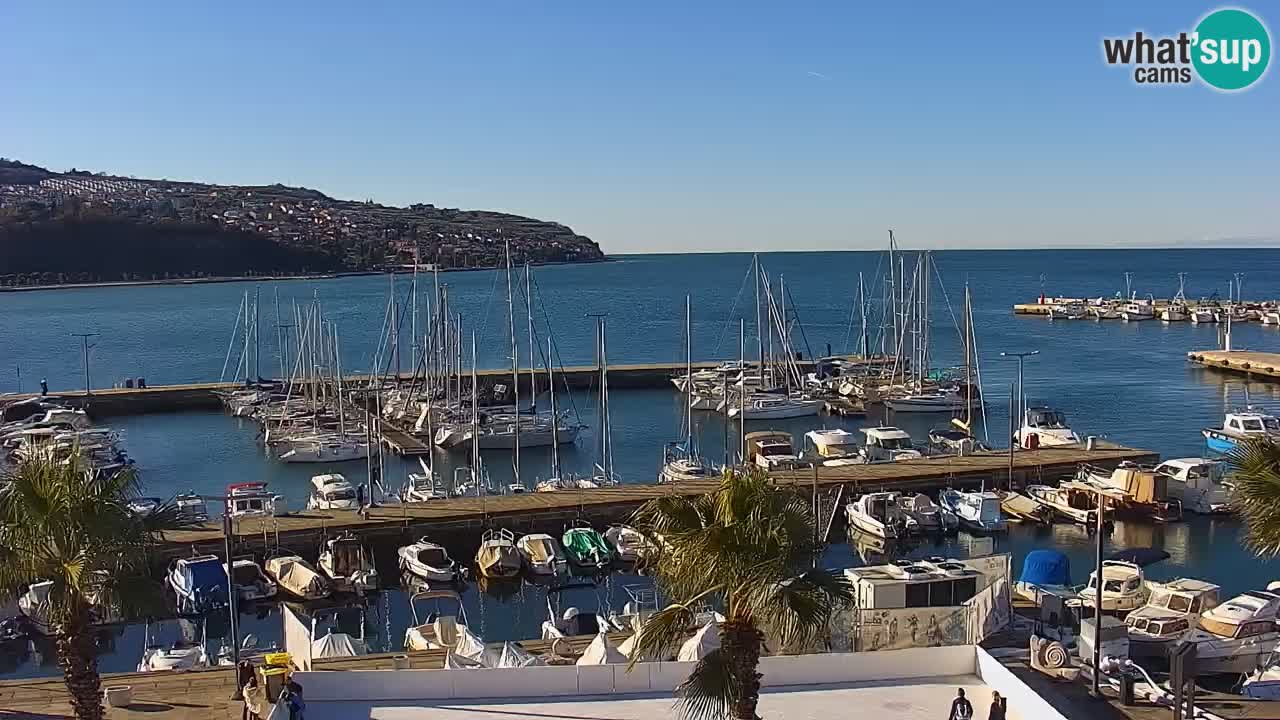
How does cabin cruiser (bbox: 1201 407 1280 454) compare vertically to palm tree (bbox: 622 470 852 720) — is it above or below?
below

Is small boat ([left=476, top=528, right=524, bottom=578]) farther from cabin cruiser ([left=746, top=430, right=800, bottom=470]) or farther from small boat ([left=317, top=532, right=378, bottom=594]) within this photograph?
cabin cruiser ([left=746, top=430, right=800, bottom=470])

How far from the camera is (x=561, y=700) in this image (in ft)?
52.2

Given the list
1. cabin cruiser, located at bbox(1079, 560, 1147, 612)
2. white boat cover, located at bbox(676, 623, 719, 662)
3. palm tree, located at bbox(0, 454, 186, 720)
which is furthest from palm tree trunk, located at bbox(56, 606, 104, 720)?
cabin cruiser, located at bbox(1079, 560, 1147, 612)

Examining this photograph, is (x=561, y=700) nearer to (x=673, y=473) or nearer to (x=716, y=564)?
(x=716, y=564)

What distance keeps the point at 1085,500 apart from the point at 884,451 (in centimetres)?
1137

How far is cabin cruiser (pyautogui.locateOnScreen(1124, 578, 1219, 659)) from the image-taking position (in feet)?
75.7

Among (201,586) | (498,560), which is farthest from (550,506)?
(201,586)

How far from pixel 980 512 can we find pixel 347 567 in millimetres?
20203

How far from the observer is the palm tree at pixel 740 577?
441 inches

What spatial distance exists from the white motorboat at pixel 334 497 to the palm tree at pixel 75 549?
86.6ft

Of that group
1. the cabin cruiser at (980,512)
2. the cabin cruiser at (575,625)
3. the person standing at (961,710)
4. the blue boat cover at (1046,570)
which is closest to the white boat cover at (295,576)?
the cabin cruiser at (575,625)

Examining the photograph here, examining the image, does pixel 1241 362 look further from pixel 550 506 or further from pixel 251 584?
pixel 251 584

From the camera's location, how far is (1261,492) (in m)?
13.7

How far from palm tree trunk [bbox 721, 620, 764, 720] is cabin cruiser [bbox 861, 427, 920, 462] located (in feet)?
121
